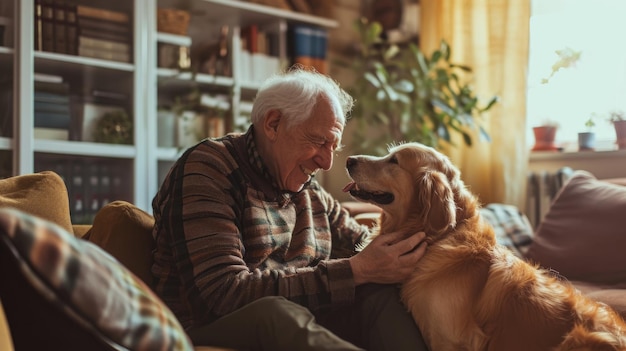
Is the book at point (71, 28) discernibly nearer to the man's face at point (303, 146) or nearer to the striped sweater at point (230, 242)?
the striped sweater at point (230, 242)

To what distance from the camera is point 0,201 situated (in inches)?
64.4

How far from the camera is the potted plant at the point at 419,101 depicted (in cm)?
364

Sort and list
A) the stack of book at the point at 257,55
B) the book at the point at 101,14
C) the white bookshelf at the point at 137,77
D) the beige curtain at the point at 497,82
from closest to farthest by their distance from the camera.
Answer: the white bookshelf at the point at 137,77
the book at the point at 101,14
the beige curtain at the point at 497,82
the stack of book at the point at 257,55

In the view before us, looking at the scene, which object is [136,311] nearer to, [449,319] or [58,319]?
[58,319]

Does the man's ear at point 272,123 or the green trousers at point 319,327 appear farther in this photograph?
the man's ear at point 272,123

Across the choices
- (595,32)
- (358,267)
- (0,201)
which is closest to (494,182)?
(595,32)

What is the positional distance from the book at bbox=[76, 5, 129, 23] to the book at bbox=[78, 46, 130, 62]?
0.56 feet

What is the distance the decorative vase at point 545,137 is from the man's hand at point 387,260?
2.33 m

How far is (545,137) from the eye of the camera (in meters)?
3.71

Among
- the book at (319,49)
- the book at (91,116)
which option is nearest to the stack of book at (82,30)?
the book at (91,116)

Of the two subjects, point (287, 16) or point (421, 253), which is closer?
point (421, 253)

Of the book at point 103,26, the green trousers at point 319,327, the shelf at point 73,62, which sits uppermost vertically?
the book at point 103,26

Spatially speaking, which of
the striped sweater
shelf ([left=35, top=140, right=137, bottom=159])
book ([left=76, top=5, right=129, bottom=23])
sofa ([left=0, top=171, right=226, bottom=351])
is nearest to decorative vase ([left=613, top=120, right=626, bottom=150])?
the striped sweater

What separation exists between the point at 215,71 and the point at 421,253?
242 cm
